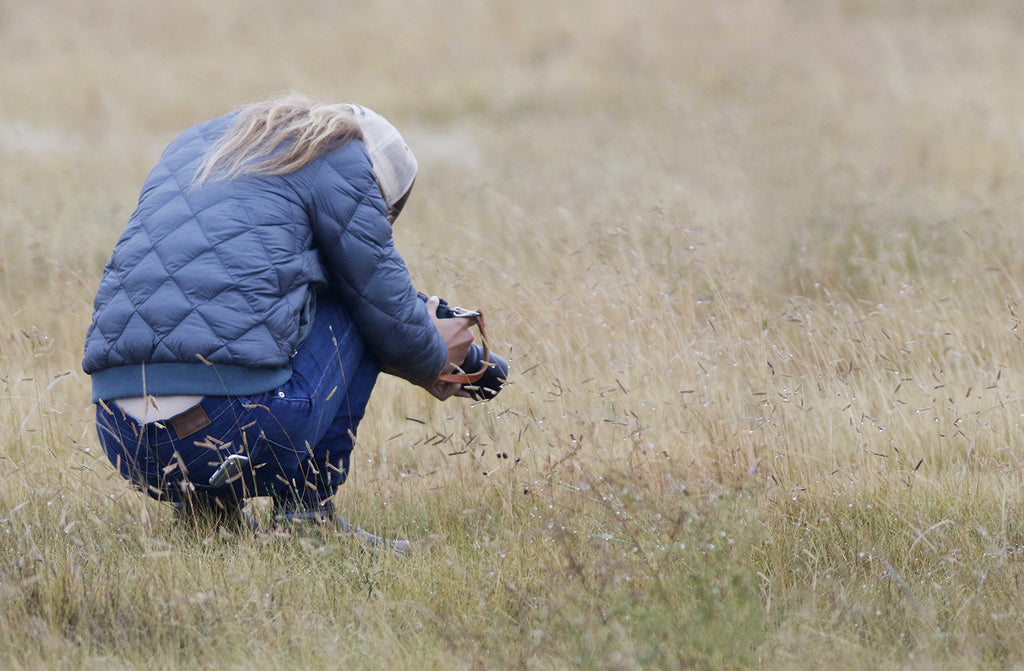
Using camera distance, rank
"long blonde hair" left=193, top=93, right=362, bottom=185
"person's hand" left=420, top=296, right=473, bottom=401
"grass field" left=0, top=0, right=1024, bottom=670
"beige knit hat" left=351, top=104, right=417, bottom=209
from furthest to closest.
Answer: "person's hand" left=420, top=296, right=473, bottom=401, "beige knit hat" left=351, top=104, right=417, bottom=209, "long blonde hair" left=193, top=93, right=362, bottom=185, "grass field" left=0, top=0, right=1024, bottom=670

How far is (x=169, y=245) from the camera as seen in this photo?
2.55m

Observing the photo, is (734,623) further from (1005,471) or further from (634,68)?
(634,68)

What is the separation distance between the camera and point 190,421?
8.52 feet

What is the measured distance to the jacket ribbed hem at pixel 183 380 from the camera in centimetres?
254

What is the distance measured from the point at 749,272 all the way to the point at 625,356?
158cm

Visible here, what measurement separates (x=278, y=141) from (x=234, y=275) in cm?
42

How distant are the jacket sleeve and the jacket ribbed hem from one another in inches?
13.9

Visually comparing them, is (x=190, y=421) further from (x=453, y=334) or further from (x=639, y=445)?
(x=639, y=445)

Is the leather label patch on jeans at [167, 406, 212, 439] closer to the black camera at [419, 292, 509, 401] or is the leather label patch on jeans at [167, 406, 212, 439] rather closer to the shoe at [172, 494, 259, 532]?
the shoe at [172, 494, 259, 532]

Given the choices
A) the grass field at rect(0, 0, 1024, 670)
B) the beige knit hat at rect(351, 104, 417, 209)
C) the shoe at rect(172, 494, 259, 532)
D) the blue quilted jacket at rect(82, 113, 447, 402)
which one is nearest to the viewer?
the grass field at rect(0, 0, 1024, 670)

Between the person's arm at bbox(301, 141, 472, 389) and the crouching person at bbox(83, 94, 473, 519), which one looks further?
the person's arm at bbox(301, 141, 472, 389)

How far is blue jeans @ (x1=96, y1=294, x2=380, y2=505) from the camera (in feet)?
8.56

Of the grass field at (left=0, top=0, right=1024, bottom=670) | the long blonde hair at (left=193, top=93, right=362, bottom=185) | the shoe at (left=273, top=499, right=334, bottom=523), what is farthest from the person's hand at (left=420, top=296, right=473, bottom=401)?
the long blonde hair at (left=193, top=93, right=362, bottom=185)

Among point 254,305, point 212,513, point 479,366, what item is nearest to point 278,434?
point 254,305
